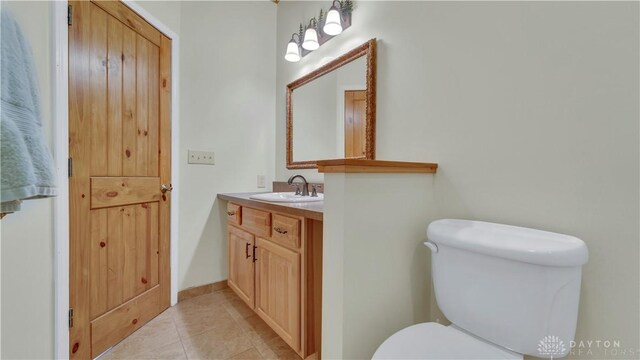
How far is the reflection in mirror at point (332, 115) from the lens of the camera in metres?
1.59

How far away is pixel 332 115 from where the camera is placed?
1797 mm

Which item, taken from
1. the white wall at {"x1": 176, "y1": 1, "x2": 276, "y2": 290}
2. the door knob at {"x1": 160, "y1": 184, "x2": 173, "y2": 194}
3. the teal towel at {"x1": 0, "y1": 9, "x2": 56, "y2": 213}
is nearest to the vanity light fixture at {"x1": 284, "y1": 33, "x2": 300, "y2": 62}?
the white wall at {"x1": 176, "y1": 1, "x2": 276, "y2": 290}

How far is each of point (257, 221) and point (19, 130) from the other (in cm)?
100

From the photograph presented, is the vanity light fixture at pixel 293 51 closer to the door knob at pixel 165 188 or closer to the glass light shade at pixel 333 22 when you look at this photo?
the glass light shade at pixel 333 22

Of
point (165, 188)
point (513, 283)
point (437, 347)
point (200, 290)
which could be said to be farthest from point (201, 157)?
point (513, 283)

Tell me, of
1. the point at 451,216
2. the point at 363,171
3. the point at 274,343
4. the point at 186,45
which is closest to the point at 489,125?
the point at 451,216

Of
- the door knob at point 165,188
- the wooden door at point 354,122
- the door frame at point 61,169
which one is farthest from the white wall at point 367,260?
the door knob at point 165,188

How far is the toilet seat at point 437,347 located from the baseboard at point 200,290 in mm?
1659

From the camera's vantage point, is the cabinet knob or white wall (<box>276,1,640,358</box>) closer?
white wall (<box>276,1,640,358</box>)

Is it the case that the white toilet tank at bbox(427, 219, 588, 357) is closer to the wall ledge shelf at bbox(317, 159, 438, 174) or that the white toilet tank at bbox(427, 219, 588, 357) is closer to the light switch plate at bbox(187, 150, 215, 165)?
the wall ledge shelf at bbox(317, 159, 438, 174)

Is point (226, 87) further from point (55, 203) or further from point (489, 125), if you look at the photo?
point (489, 125)

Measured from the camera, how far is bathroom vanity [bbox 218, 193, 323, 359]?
1.18 meters

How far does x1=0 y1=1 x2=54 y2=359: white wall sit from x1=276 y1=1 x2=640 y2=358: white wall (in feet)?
3.77

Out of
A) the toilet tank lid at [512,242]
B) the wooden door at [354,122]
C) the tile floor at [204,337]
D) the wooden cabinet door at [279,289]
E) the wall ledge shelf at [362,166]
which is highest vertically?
the wooden door at [354,122]
